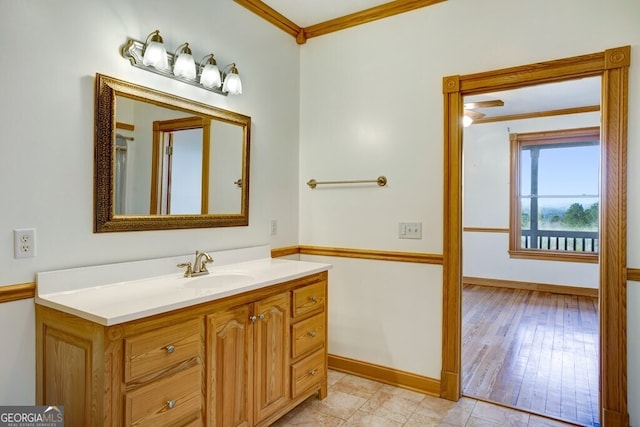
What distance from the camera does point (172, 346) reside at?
4.72 feet

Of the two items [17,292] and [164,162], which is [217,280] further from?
[17,292]

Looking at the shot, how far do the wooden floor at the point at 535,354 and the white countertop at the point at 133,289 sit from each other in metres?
1.60

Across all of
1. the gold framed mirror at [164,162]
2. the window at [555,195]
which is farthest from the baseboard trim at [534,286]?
the gold framed mirror at [164,162]

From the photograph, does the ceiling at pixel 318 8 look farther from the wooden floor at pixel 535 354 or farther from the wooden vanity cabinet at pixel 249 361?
the wooden floor at pixel 535 354

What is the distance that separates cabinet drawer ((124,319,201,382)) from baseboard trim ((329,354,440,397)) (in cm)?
150

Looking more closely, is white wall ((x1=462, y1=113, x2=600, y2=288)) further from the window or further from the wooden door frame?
the wooden door frame

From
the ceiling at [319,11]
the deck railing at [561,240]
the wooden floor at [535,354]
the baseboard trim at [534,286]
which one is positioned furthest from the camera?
the deck railing at [561,240]

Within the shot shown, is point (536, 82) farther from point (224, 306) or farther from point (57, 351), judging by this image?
point (57, 351)

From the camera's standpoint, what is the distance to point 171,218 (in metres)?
2.01

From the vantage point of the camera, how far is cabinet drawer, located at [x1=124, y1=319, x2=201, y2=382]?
4.29 feet

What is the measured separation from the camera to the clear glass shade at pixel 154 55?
71.4 inches
